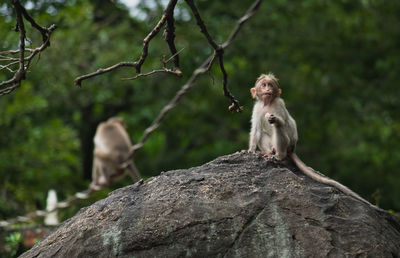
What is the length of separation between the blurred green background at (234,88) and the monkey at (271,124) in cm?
773

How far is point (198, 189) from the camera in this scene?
17.7 feet

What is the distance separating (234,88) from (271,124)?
31.5 feet

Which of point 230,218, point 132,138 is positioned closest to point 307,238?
point 230,218

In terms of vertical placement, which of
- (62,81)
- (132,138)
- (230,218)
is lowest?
(132,138)

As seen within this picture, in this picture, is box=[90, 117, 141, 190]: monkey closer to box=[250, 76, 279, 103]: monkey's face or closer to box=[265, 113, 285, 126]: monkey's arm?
box=[250, 76, 279, 103]: monkey's face

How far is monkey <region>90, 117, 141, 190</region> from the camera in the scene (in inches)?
627

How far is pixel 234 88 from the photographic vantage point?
16.5 metres

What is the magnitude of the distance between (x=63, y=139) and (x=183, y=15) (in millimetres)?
4287

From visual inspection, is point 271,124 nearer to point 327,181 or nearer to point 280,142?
point 280,142

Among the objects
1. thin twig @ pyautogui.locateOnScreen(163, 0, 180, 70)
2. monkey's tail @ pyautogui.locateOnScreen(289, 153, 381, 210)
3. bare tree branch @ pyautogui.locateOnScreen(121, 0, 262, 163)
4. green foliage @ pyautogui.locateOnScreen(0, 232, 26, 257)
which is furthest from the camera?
green foliage @ pyautogui.locateOnScreen(0, 232, 26, 257)

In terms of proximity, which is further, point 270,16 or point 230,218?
point 270,16

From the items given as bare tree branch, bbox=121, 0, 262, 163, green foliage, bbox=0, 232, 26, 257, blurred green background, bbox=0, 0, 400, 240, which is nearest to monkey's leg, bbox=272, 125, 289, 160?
bare tree branch, bbox=121, 0, 262, 163

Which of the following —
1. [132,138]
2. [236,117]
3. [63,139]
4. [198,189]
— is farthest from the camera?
[132,138]

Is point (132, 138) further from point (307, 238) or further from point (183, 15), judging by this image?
point (307, 238)
